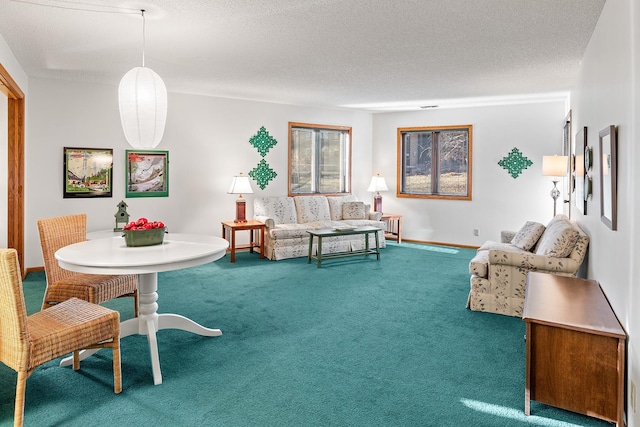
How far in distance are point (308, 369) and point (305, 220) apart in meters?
4.54

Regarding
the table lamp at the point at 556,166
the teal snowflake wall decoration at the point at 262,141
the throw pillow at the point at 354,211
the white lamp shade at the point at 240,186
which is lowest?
the throw pillow at the point at 354,211

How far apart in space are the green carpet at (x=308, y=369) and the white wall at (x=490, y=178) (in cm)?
317

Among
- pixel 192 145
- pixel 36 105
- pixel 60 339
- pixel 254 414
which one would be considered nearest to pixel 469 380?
pixel 254 414

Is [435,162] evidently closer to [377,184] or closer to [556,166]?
[377,184]

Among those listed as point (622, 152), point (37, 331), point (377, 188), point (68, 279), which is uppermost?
point (377, 188)

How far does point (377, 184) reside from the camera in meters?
8.06

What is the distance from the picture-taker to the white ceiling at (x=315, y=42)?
312 centimetres

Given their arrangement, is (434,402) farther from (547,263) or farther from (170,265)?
(547,263)

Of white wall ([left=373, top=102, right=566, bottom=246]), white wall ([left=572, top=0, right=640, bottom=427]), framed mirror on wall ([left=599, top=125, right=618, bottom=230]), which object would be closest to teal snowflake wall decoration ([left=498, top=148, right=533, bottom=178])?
white wall ([left=373, top=102, right=566, bottom=246])

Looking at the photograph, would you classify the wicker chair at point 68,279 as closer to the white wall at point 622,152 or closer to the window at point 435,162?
the white wall at point 622,152

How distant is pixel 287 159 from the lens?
751 centimetres

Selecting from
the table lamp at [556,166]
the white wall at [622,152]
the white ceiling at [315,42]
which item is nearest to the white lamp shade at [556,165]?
the table lamp at [556,166]

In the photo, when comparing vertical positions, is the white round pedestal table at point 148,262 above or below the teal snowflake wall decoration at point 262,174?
below

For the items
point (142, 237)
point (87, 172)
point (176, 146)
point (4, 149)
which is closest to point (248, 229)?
point (176, 146)
